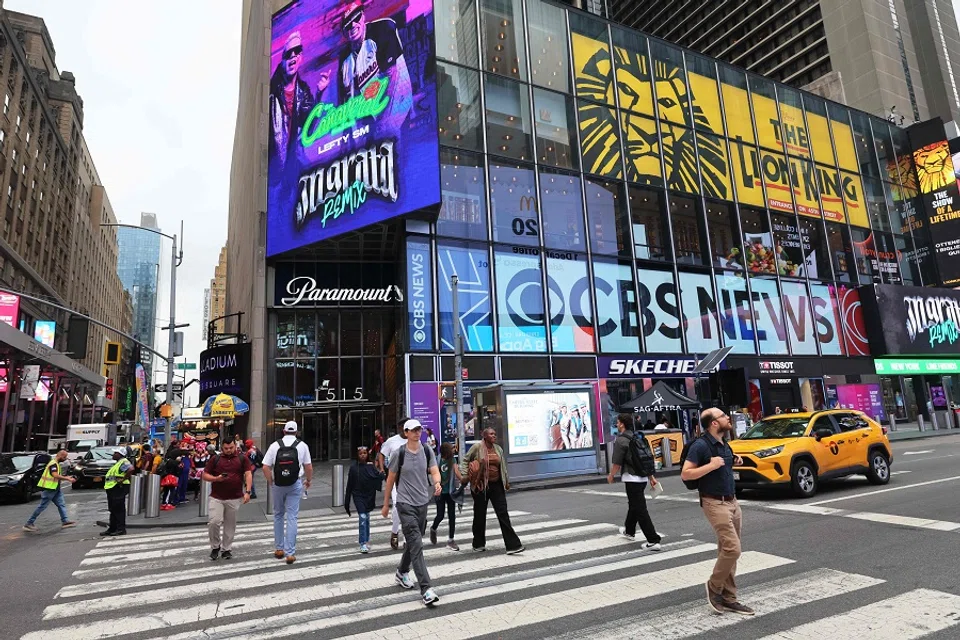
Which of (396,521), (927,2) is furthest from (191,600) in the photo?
(927,2)

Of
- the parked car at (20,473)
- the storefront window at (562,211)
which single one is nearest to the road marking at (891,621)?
the parked car at (20,473)

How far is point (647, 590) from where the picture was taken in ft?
18.8

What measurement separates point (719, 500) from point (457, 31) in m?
26.1

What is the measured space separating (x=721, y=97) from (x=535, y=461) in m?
27.8

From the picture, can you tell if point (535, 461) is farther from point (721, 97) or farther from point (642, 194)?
point (721, 97)

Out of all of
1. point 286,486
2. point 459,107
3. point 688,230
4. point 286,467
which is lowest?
point 286,486

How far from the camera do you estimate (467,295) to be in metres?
24.3

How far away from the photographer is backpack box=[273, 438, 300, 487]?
781 cm

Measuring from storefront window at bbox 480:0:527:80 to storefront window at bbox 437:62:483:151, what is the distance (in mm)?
1552

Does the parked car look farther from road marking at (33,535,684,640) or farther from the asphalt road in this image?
road marking at (33,535,684,640)

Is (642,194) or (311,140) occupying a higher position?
(311,140)

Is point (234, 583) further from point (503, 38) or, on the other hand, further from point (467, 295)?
point (503, 38)

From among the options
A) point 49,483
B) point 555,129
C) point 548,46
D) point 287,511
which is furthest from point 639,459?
point 548,46

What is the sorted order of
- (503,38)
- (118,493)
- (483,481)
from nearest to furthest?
(483,481) → (118,493) → (503,38)
